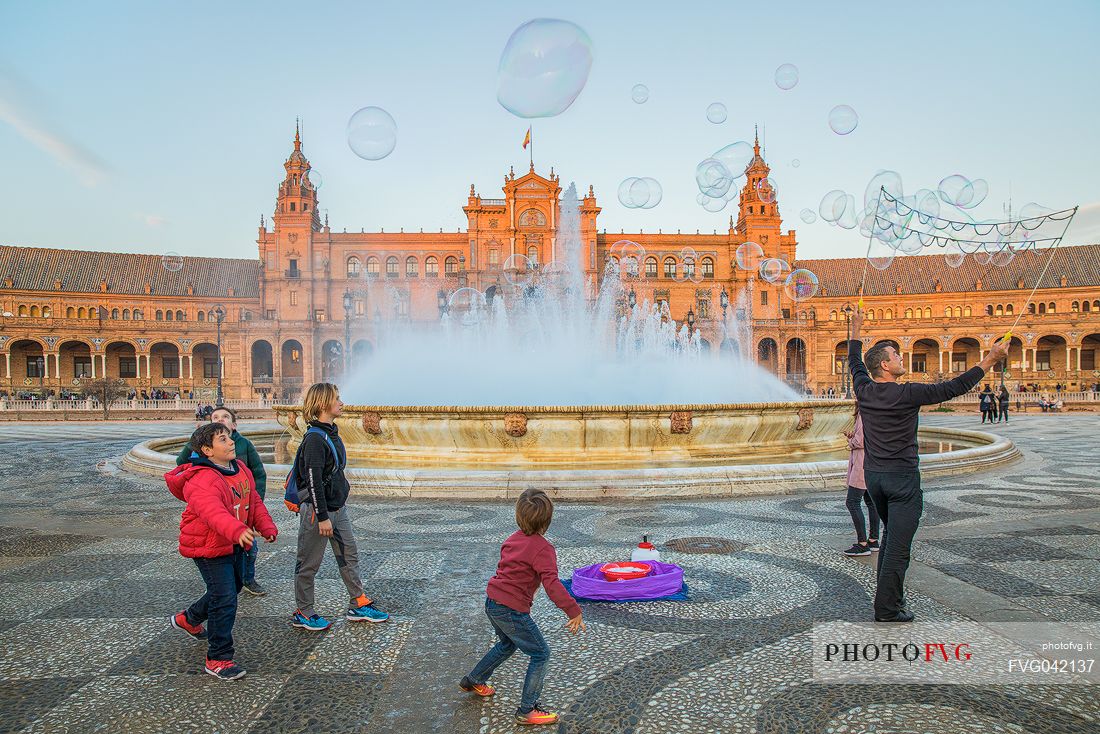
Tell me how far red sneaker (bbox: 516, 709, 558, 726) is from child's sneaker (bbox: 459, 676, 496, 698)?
264 millimetres

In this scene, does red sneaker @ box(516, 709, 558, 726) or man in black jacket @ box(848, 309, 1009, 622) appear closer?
red sneaker @ box(516, 709, 558, 726)

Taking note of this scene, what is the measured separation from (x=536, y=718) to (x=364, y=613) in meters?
1.69

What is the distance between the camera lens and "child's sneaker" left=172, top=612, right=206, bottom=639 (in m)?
3.92

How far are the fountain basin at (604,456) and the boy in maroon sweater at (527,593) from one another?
5.53 meters

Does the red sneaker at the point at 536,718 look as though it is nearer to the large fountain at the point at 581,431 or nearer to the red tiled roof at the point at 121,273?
the large fountain at the point at 581,431

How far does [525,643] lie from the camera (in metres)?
3.06

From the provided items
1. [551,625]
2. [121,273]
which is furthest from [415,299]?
[551,625]

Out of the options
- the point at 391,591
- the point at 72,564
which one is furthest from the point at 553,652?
the point at 72,564

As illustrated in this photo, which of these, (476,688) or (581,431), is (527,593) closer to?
(476,688)

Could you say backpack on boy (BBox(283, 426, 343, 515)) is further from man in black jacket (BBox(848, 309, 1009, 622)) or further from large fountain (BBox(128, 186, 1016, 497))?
large fountain (BBox(128, 186, 1016, 497))

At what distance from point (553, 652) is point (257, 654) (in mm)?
1658

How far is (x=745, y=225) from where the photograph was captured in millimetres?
70188

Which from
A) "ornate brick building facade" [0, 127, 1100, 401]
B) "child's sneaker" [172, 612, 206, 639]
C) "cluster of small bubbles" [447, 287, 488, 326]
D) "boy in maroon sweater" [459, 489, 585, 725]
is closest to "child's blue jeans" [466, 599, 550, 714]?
"boy in maroon sweater" [459, 489, 585, 725]

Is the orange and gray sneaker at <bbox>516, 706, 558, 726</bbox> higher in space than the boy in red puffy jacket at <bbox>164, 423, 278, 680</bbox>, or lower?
lower
